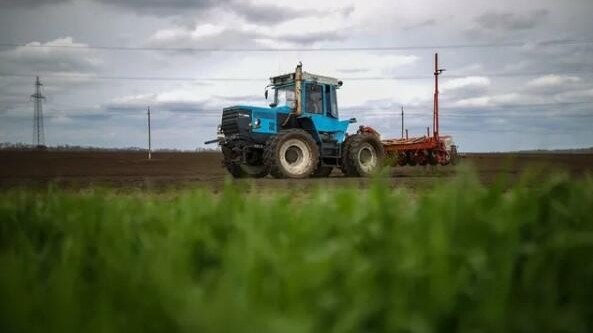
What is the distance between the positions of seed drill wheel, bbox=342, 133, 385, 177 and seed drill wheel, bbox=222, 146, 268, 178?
2.60 m

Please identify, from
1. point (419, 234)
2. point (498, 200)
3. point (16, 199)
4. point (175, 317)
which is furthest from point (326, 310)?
point (16, 199)

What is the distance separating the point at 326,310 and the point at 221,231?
1275mm

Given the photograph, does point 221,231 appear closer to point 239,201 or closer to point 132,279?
point 239,201

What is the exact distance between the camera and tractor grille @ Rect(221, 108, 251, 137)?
15281 mm

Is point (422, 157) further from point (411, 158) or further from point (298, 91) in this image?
point (298, 91)

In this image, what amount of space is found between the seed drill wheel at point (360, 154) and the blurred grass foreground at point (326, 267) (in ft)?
41.9

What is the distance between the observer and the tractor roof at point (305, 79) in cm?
1576

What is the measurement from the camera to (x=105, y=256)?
2.71 meters

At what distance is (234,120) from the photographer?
15.4 m

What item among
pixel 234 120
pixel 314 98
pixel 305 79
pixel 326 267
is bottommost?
pixel 326 267

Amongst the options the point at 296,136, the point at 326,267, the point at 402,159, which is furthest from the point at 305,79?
the point at 326,267

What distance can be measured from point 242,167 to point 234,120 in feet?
4.60

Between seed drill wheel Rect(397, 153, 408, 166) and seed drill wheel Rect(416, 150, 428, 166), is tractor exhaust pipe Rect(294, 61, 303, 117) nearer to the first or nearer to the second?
seed drill wheel Rect(397, 153, 408, 166)

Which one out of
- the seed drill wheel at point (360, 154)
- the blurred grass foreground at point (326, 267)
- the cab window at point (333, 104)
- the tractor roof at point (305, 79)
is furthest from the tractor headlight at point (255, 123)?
the blurred grass foreground at point (326, 267)
